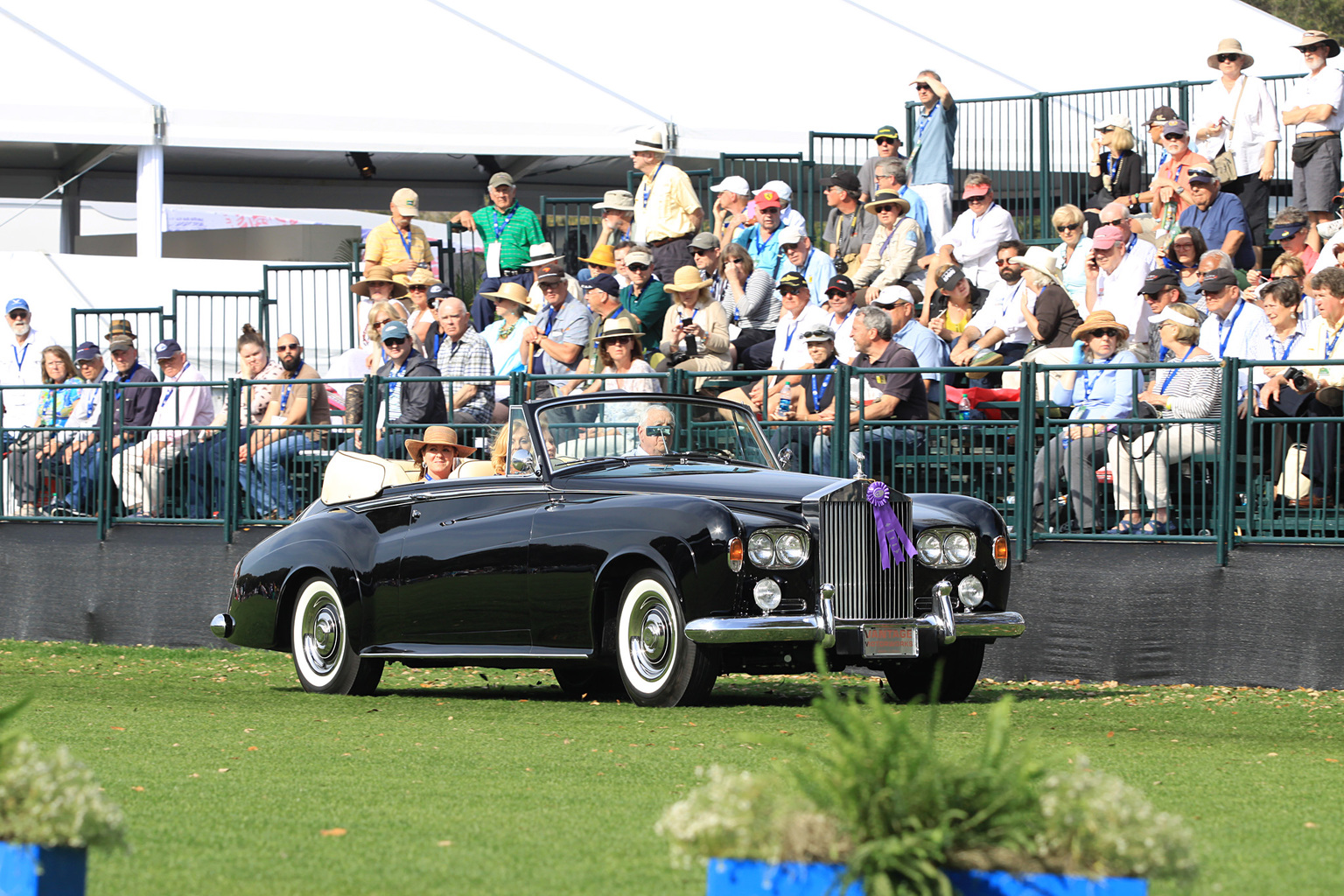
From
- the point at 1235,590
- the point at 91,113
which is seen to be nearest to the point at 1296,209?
the point at 1235,590

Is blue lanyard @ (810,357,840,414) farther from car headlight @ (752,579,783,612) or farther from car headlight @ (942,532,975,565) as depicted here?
car headlight @ (752,579,783,612)

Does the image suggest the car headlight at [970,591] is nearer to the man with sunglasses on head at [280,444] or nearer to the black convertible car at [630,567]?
the black convertible car at [630,567]

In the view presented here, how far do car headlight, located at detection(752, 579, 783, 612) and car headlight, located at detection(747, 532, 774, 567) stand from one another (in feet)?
0.32

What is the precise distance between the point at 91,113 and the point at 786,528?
15.9m

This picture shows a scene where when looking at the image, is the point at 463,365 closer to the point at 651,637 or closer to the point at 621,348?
the point at 621,348

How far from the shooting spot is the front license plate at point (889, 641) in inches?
384

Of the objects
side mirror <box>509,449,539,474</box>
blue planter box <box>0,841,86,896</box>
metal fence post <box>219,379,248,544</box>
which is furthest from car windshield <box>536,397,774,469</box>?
blue planter box <box>0,841,86,896</box>

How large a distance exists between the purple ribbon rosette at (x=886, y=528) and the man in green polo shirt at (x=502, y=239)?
1069 centimetres

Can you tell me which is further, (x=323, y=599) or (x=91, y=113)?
(x=91, y=113)

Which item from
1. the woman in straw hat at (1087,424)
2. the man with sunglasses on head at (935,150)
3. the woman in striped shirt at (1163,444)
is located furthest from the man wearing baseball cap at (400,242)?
the woman in striped shirt at (1163,444)

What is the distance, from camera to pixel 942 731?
8.83 metres

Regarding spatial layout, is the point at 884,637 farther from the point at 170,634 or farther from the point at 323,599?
the point at 170,634

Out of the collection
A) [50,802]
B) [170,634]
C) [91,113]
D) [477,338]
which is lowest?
[170,634]

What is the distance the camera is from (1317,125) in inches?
671
